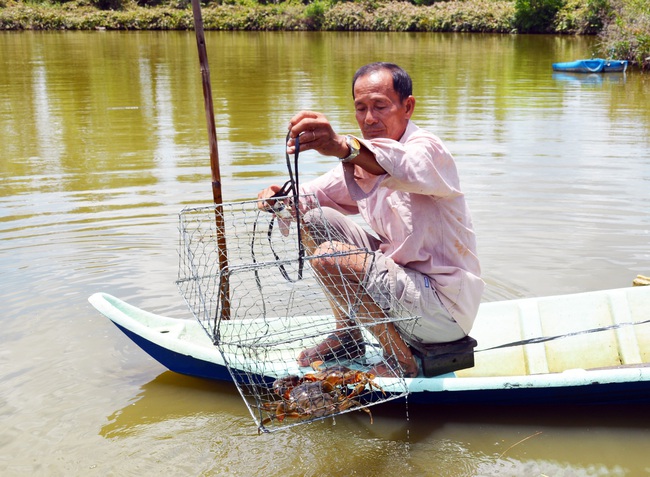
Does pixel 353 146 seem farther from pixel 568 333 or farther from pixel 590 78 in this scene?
pixel 590 78

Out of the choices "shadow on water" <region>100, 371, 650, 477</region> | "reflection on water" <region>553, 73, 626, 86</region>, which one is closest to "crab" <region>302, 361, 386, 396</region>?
"shadow on water" <region>100, 371, 650, 477</region>

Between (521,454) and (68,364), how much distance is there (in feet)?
7.22

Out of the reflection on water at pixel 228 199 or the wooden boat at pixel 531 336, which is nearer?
the reflection on water at pixel 228 199

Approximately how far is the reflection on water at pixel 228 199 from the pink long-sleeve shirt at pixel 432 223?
64 cm

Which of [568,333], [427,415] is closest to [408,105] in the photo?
[427,415]

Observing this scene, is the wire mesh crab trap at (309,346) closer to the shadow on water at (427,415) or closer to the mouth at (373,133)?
the shadow on water at (427,415)

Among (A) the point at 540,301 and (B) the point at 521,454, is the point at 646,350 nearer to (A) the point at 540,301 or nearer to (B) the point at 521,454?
(A) the point at 540,301

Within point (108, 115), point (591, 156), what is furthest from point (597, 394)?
point (108, 115)

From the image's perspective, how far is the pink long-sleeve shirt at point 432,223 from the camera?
254 cm

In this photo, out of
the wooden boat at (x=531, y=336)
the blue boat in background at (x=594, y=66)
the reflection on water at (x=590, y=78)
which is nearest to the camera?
the wooden boat at (x=531, y=336)

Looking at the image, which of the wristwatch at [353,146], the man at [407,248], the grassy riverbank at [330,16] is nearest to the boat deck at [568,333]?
the man at [407,248]

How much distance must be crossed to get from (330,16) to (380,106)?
3898 cm

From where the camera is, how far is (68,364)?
3588 millimetres

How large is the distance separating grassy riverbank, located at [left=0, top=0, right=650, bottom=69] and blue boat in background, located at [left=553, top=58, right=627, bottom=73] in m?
13.4
